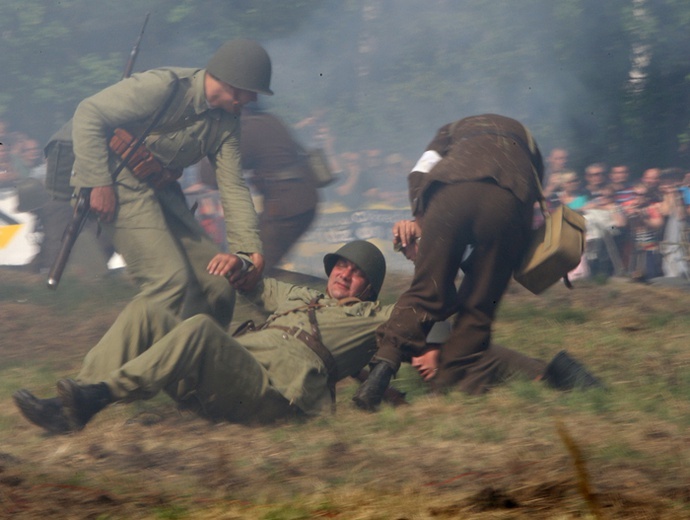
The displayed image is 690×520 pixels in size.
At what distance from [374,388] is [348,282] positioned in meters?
0.69

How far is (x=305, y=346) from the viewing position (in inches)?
199

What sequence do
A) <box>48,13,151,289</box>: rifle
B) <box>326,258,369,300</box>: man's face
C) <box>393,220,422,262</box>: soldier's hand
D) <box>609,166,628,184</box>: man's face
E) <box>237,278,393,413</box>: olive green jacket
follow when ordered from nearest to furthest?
<box>237,278,393,413</box>: olive green jacket → <box>393,220,422,262</box>: soldier's hand → <box>326,258,369,300</box>: man's face → <box>48,13,151,289</box>: rifle → <box>609,166,628,184</box>: man's face

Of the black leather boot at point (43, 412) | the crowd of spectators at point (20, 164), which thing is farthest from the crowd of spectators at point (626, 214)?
the crowd of spectators at point (20, 164)

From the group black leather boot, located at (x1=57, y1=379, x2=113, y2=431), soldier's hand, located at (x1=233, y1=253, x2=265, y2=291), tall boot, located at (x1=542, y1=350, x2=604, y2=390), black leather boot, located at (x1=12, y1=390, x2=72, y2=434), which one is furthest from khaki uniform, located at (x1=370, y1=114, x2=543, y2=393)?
black leather boot, located at (x1=12, y1=390, x2=72, y2=434)

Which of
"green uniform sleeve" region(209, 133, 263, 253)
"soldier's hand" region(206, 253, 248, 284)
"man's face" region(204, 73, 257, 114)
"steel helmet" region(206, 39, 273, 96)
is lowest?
"soldier's hand" region(206, 253, 248, 284)

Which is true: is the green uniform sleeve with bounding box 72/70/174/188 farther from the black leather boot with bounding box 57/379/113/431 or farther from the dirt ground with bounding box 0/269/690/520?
the black leather boot with bounding box 57/379/113/431

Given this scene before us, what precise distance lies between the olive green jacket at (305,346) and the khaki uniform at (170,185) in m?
0.79

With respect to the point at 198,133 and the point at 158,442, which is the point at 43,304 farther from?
the point at 158,442

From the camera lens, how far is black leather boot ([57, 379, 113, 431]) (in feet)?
14.9

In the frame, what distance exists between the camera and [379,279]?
18.2 ft

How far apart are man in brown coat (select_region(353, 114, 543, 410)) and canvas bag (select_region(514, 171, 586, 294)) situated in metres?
0.07

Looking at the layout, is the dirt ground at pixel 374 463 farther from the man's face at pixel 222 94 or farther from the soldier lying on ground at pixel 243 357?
the man's face at pixel 222 94

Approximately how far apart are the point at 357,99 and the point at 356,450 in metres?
12.8

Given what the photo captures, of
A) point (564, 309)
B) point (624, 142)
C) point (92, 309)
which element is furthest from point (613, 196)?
point (92, 309)
